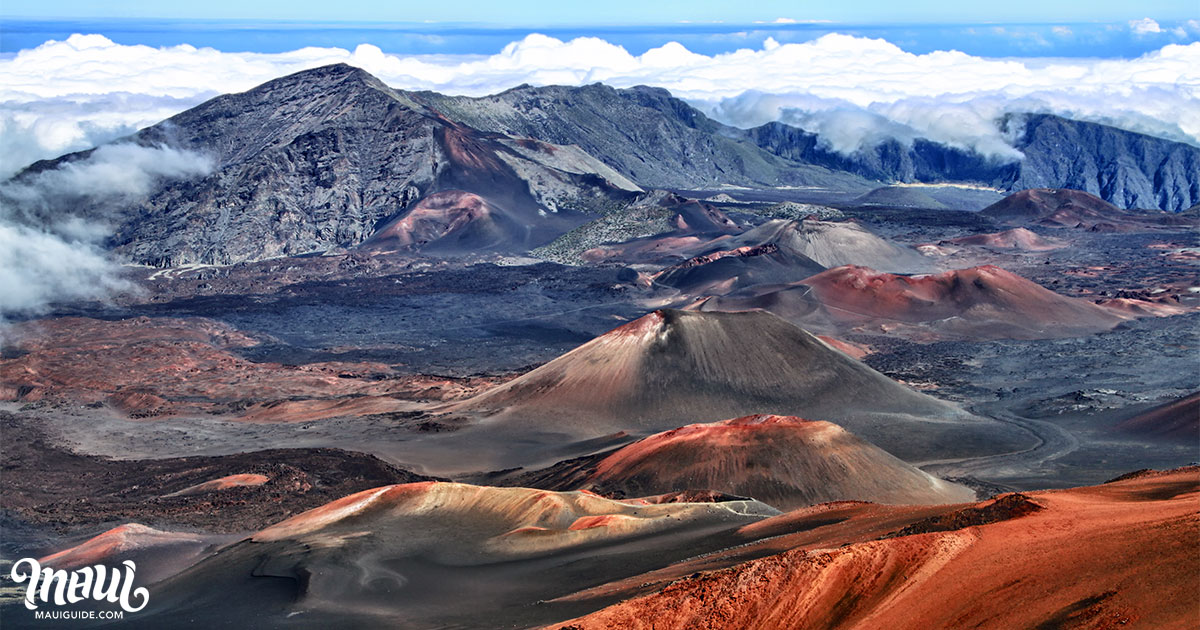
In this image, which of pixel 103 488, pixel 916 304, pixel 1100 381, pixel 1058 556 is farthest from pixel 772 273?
pixel 1058 556

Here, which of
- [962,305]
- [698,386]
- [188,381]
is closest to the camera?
[698,386]

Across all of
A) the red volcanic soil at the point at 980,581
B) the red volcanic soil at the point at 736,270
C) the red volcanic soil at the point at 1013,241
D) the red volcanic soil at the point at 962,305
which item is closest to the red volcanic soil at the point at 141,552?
the red volcanic soil at the point at 980,581

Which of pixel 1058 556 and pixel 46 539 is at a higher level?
pixel 1058 556

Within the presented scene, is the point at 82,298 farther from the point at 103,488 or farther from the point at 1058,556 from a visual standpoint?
the point at 1058,556

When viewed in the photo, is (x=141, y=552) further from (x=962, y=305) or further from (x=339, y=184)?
(x=339, y=184)

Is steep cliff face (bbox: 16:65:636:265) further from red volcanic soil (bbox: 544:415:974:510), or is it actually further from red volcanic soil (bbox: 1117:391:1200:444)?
red volcanic soil (bbox: 544:415:974:510)

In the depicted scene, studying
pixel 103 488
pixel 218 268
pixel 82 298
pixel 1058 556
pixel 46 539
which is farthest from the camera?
pixel 218 268

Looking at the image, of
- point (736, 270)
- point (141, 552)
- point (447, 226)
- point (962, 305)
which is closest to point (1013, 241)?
point (736, 270)
